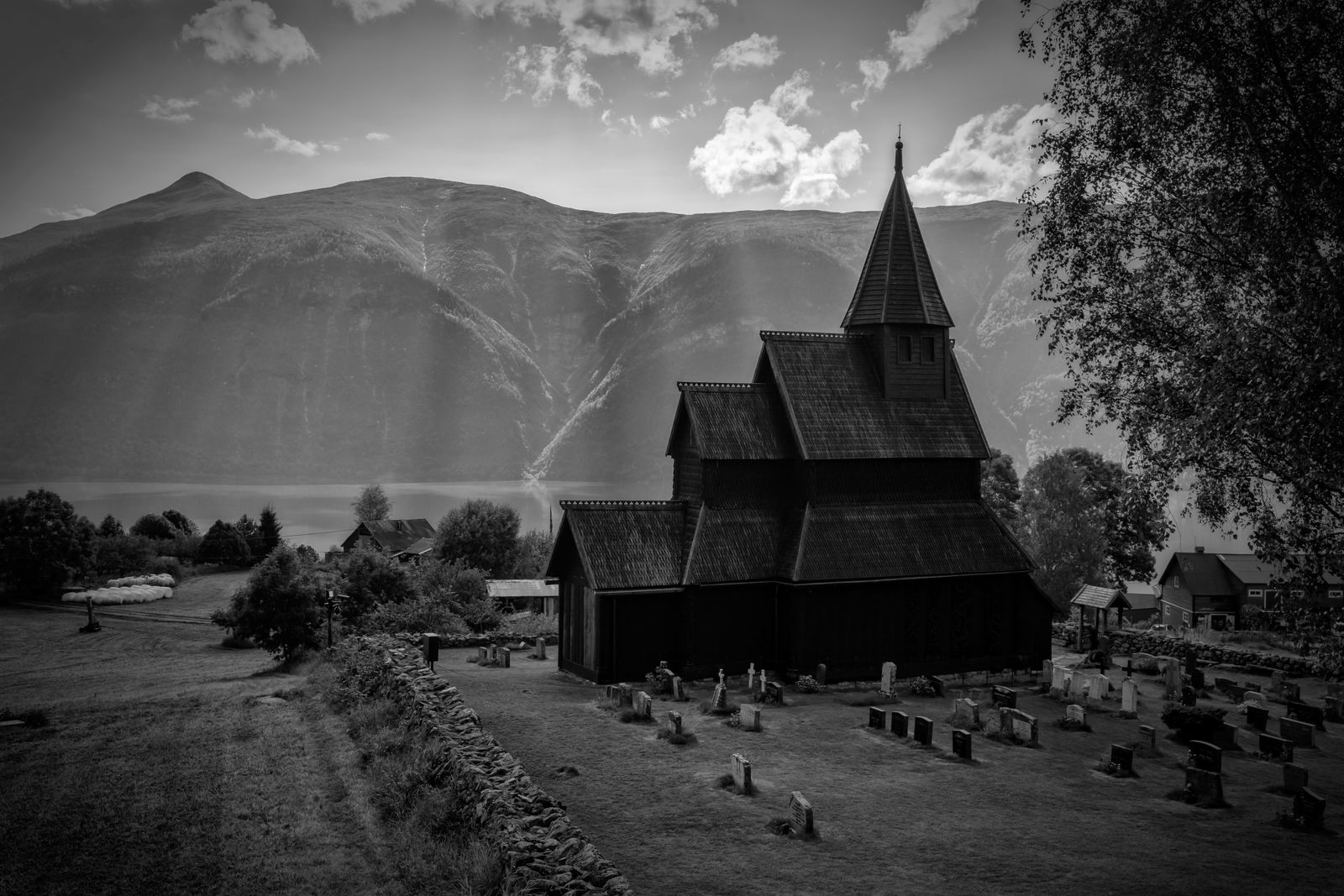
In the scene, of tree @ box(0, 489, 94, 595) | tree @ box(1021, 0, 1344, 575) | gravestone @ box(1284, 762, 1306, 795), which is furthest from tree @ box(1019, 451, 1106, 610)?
tree @ box(0, 489, 94, 595)

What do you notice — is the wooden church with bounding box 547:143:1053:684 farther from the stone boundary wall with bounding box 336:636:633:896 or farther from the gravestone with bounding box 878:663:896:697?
the stone boundary wall with bounding box 336:636:633:896

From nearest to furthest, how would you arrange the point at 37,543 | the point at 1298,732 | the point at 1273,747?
the point at 1273,747 < the point at 1298,732 < the point at 37,543

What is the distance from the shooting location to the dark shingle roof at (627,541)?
91.9 feet

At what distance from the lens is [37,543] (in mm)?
61719

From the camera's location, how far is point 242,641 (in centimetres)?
4503

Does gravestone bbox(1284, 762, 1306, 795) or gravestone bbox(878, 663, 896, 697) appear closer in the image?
gravestone bbox(1284, 762, 1306, 795)

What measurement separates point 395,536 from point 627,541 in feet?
209

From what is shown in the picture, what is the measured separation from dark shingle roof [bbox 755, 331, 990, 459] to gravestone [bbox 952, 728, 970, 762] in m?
11.0

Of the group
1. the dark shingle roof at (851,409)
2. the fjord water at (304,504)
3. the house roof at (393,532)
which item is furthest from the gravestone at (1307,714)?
the fjord water at (304,504)

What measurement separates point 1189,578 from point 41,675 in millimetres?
64903

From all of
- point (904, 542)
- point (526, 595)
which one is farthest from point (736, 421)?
point (526, 595)

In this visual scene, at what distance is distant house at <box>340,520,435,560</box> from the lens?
267 ft

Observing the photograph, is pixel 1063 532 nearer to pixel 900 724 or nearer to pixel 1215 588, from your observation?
pixel 1215 588

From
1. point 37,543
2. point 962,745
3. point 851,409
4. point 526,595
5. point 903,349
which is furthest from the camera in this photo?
point 37,543
